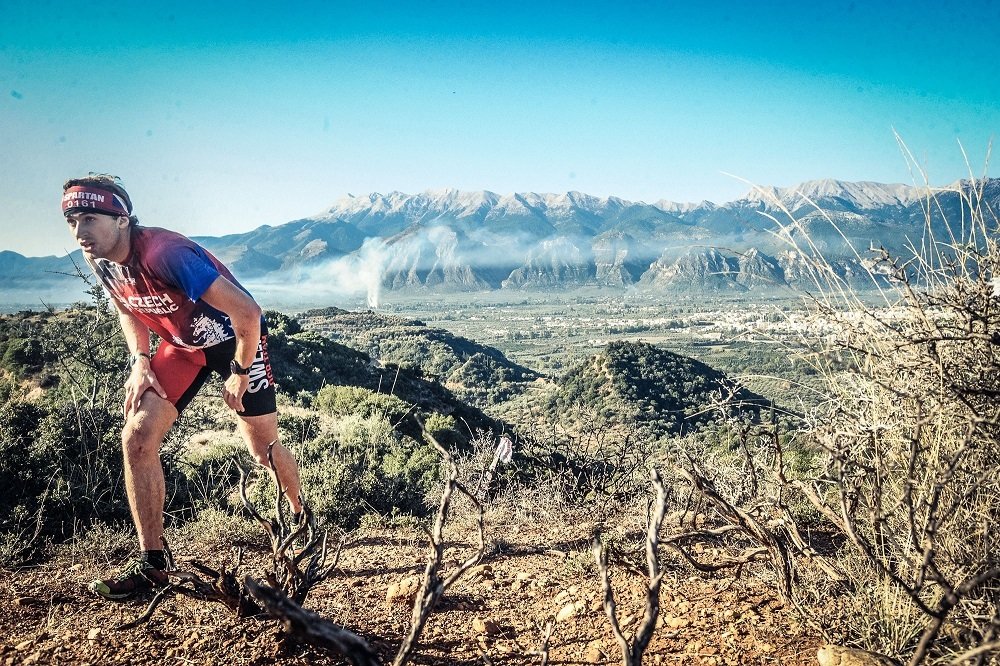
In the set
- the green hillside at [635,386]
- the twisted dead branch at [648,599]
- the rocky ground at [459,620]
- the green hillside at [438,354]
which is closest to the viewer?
the twisted dead branch at [648,599]

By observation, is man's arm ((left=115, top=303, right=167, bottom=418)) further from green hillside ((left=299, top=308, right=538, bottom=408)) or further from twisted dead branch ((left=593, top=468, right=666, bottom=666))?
green hillside ((left=299, top=308, right=538, bottom=408))

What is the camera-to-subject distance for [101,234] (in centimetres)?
279

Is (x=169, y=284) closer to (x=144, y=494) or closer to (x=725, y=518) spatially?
(x=144, y=494)

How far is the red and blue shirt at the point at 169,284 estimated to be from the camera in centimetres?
280

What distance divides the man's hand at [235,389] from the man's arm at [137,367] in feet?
0.90

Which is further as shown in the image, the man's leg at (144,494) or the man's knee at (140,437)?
the man's knee at (140,437)

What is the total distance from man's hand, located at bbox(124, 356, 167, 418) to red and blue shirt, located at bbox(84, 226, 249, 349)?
0.17m

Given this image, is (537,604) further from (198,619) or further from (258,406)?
(258,406)

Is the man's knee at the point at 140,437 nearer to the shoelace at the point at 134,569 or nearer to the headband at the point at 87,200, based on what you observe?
the shoelace at the point at 134,569

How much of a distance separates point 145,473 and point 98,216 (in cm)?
116

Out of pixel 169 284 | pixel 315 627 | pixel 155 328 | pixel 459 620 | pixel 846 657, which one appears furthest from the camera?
pixel 155 328

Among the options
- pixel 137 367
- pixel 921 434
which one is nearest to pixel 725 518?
pixel 921 434

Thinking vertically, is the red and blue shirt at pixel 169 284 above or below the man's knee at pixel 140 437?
above

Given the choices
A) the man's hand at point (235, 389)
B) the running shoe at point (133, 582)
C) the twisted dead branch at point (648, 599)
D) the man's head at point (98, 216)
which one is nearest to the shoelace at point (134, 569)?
the running shoe at point (133, 582)
